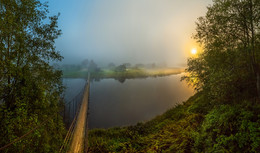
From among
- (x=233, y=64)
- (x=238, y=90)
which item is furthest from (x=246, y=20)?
(x=238, y=90)

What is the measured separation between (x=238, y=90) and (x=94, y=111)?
130 ft

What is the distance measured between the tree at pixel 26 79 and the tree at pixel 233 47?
1284 centimetres

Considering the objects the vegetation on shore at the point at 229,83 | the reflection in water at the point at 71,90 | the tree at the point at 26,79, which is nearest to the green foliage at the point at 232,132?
the vegetation on shore at the point at 229,83

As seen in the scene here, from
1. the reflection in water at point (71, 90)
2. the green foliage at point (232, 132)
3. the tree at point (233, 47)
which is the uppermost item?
the tree at point (233, 47)

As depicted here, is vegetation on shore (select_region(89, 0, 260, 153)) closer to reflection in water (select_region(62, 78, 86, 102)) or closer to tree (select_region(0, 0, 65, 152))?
tree (select_region(0, 0, 65, 152))

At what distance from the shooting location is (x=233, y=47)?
9359 mm

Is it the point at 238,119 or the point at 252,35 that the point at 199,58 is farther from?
the point at 238,119

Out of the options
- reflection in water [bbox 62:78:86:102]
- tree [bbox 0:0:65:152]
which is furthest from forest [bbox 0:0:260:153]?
reflection in water [bbox 62:78:86:102]

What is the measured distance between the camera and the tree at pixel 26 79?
7.66m

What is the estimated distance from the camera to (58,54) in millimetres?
11266

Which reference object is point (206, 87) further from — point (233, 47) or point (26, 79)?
point (26, 79)

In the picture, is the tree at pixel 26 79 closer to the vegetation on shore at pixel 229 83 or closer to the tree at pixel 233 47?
the vegetation on shore at pixel 229 83

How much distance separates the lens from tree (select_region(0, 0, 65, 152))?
766 cm

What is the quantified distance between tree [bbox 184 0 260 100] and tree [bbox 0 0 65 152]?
1284cm
